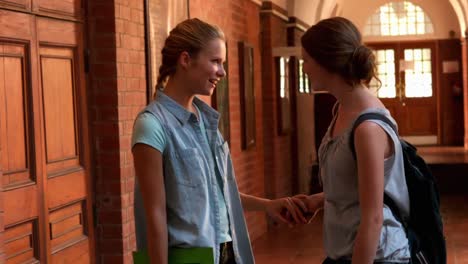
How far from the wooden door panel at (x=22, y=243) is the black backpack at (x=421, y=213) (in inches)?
84.9

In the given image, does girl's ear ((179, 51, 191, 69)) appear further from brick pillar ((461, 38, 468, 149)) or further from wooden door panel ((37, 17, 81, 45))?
brick pillar ((461, 38, 468, 149))

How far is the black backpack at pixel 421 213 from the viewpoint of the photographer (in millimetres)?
2576

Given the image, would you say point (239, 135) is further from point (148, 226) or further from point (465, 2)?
point (465, 2)

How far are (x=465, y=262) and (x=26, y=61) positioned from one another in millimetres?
5282

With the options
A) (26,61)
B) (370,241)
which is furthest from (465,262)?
(370,241)

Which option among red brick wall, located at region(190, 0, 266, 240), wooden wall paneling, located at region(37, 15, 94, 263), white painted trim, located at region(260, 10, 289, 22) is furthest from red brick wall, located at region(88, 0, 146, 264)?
white painted trim, located at region(260, 10, 289, 22)

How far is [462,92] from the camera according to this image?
2166cm

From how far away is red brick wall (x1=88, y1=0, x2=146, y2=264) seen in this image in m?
5.21

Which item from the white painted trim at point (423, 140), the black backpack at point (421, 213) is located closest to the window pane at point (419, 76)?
the white painted trim at point (423, 140)

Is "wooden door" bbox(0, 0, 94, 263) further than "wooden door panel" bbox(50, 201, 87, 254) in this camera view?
No

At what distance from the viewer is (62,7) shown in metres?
4.80

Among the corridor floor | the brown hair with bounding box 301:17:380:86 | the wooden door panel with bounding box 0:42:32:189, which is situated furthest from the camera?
the corridor floor

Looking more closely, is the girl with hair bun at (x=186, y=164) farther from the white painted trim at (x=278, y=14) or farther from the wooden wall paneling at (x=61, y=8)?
the white painted trim at (x=278, y=14)

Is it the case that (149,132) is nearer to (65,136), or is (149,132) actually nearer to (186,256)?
(186,256)
